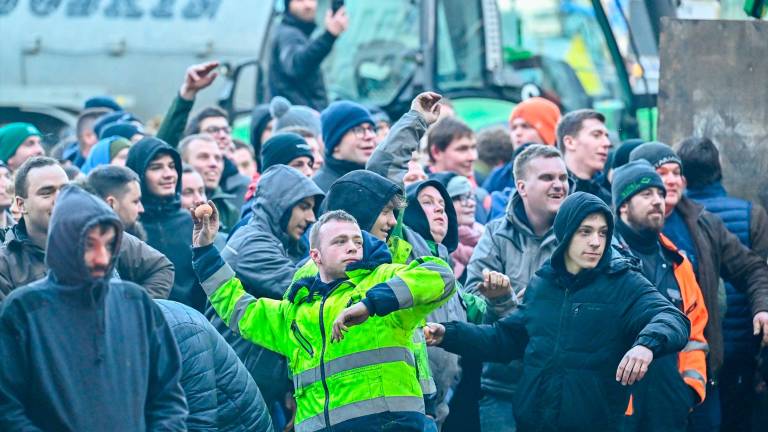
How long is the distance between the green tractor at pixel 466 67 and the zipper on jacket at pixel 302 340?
21.2 feet

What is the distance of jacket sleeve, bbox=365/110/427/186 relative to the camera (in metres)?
6.84

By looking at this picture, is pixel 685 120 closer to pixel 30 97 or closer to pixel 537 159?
pixel 537 159

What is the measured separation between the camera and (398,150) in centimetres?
686

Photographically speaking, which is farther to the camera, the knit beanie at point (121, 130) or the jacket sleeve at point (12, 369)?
the knit beanie at point (121, 130)

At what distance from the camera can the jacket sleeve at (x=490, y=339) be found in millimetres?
6590

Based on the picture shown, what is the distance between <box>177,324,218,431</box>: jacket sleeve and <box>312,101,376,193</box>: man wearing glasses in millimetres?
2391

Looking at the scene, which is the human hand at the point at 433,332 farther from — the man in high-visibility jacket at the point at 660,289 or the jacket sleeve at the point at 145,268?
the jacket sleeve at the point at 145,268

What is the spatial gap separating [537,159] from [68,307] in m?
3.37

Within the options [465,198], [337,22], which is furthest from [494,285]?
[337,22]

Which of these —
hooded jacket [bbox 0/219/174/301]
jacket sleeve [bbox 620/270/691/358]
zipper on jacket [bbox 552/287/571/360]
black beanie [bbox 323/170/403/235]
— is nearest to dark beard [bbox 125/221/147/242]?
hooded jacket [bbox 0/219/174/301]

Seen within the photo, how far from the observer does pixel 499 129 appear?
10.5m

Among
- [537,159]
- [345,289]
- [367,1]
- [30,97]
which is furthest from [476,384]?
[30,97]

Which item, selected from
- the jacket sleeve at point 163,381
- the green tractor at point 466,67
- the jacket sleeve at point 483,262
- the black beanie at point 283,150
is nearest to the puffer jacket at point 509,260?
the jacket sleeve at point 483,262

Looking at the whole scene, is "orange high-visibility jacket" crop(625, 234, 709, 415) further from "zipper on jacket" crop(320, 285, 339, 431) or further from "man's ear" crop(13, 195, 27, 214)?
"man's ear" crop(13, 195, 27, 214)
